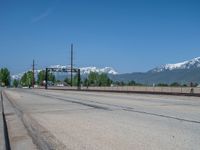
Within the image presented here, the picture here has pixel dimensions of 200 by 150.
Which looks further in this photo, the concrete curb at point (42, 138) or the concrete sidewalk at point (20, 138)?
the concrete sidewalk at point (20, 138)

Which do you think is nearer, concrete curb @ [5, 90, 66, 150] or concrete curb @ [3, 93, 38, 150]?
concrete curb @ [5, 90, 66, 150]

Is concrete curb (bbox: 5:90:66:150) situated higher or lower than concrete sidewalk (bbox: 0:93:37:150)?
higher

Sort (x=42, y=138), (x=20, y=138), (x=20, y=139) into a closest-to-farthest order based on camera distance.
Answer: (x=42, y=138) < (x=20, y=139) < (x=20, y=138)

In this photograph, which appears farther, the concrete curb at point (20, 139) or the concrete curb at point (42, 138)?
the concrete curb at point (20, 139)

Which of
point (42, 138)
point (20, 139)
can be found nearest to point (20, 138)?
point (20, 139)

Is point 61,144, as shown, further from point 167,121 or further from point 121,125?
point 167,121

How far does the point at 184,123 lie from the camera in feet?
42.8

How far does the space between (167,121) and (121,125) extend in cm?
185

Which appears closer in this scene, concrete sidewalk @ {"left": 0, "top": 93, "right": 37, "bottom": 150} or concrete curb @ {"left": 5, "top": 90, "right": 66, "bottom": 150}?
concrete curb @ {"left": 5, "top": 90, "right": 66, "bottom": 150}

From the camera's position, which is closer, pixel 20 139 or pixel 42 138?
pixel 42 138

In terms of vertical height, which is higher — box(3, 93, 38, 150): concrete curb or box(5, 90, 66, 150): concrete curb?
box(5, 90, 66, 150): concrete curb

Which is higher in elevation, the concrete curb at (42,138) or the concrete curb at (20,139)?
the concrete curb at (42,138)

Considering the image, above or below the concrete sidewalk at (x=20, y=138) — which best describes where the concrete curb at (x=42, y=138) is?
above

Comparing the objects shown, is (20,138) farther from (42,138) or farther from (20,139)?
(42,138)
